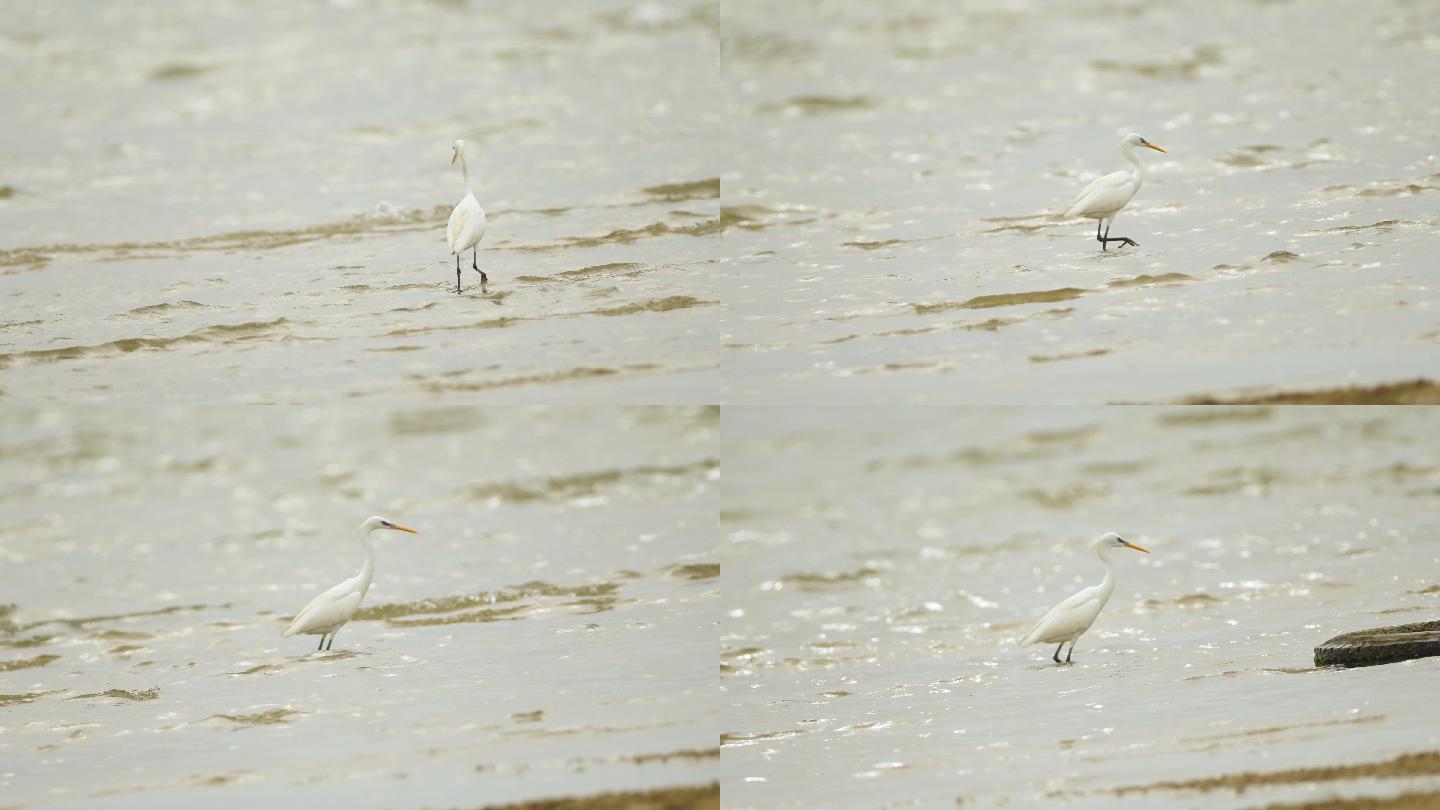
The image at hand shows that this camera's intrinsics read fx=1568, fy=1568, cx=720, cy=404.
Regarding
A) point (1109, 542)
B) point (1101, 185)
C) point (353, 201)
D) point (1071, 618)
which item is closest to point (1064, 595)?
point (1109, 542)

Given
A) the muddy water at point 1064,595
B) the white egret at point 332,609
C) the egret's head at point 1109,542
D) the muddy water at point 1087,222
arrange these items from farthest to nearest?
the egret's head at point 1109,542, the white egret at point 332,609, the muddy water at point 1087,222, the muddy water at point 1064,595

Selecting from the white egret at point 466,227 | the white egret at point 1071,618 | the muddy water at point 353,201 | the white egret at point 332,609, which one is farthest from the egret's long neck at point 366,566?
the white egret at point 1071,618

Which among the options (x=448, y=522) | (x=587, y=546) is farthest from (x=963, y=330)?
(x=448, y=522)

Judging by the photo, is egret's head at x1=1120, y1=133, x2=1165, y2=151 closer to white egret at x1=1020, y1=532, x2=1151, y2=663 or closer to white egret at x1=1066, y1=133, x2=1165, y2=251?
white egret at x1=1066, y1=133, x2=1165, y2=251

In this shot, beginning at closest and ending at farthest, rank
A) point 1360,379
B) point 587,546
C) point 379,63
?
point 1360,379, point 587,546, point 379,63

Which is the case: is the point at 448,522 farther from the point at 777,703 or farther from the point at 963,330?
the point at 963,330

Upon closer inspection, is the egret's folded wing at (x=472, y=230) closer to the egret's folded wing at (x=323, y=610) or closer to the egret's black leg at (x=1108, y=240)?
the egret's folded wing at (x=323, y=610)

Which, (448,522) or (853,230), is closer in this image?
(853,230)
